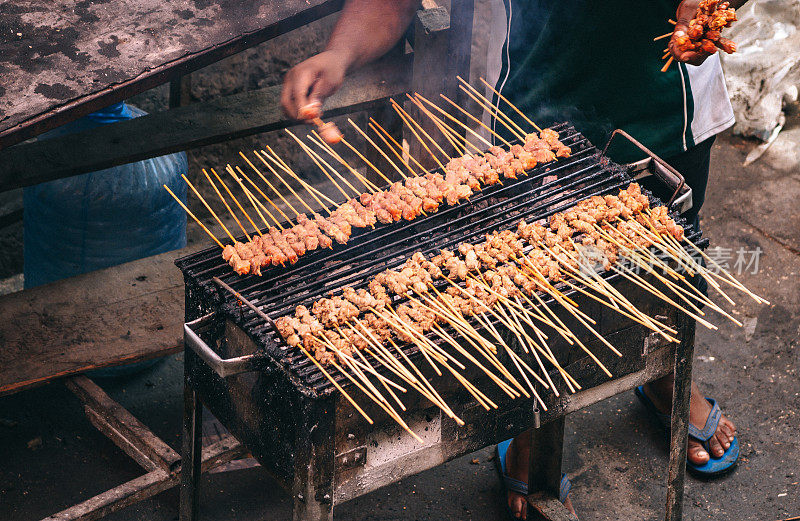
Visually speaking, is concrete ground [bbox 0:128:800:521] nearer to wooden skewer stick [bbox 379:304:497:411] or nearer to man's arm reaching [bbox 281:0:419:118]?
wooden skewer stick [bbox 379:304:497:411]

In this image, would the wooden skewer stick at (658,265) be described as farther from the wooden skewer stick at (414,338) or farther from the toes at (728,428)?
the toes at (728,428)

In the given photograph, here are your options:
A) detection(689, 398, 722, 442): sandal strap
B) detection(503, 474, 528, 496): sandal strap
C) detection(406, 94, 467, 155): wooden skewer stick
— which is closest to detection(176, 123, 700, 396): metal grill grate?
detection(406, 94, 467, 155): wooden skewer stick

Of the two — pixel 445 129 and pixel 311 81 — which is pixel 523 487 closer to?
pixel 445 129

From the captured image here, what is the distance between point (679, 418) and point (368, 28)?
2.58 meters

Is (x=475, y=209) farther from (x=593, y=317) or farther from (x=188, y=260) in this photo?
(x=188, y=260)

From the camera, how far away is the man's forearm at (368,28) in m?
4.38

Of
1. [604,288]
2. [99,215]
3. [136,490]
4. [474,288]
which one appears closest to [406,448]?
[474,288]

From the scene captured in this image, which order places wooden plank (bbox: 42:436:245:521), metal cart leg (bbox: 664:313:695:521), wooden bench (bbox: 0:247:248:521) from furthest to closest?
1. wooden bench (bbox: 0:247:248:521)
2. wooden plank (bbox: 42:436:245:521)
3. metal cart leg (bbox: 664:313:695:521)

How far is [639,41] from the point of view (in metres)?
4.11

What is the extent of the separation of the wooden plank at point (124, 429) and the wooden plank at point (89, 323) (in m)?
0.21

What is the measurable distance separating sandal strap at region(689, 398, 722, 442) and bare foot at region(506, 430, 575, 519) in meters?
0.89

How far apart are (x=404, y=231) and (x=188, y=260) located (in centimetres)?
94

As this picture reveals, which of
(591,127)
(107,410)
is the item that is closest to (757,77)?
(591,127)

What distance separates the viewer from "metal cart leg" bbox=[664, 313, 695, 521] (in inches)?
143
